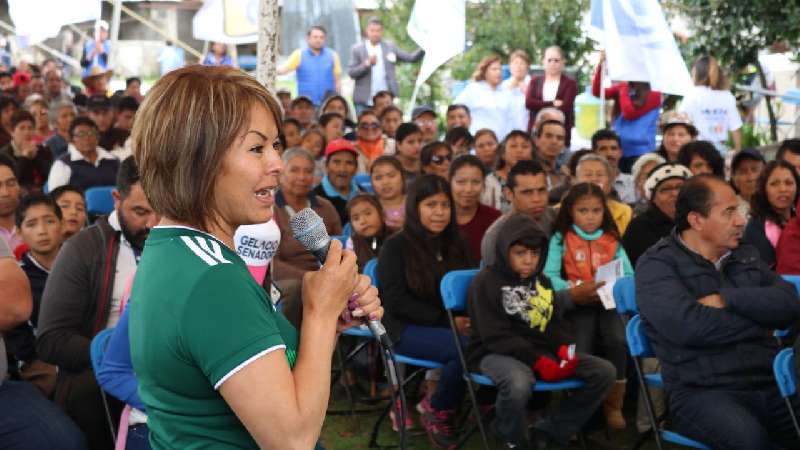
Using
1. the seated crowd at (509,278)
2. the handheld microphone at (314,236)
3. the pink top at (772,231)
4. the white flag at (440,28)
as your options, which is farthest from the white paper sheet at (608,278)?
the handheld microphone at (314,236)

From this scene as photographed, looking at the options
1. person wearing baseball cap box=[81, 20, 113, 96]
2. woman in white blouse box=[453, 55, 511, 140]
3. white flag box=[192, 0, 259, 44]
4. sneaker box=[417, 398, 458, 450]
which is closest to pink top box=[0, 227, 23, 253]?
sneaker box=[417, 398, 458, 450]

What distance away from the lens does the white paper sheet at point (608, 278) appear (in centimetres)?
554

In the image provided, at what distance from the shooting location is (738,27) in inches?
434

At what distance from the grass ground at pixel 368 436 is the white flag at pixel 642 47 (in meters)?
3.00

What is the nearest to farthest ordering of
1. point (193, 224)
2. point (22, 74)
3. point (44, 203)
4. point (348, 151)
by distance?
point (193, 224)
point (44, 203)
point (348, 151)
point (22, 74)

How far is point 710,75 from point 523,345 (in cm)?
576

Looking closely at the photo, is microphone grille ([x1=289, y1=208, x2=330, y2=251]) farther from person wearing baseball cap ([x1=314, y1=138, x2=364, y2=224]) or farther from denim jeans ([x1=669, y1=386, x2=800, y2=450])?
person wearing baseball cap ([x1=314, y1=138, x2=364, y2=224])

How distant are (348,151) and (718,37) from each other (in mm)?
4776

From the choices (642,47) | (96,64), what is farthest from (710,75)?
(96,64)

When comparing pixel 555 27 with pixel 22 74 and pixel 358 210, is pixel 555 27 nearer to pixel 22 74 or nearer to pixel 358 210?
pixel 22 74

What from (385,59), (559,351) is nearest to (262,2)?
(559,351)

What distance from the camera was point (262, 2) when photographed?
614 cm

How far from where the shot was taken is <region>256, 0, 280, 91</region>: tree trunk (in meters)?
6.11

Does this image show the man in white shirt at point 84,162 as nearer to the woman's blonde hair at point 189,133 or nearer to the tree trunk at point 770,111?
the tree trunk at point 770,111
